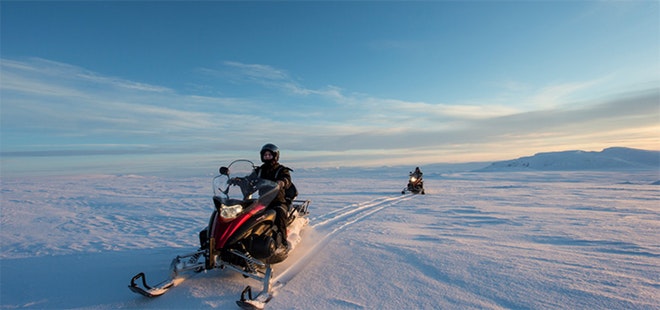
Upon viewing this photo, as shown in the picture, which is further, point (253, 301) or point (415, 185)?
point (415, 185)

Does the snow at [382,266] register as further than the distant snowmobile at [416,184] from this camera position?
No

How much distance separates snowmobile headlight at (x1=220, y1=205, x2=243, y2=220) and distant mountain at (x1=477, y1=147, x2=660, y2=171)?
283 feet

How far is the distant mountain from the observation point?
8575 centimetres

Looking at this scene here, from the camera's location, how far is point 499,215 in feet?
30.1

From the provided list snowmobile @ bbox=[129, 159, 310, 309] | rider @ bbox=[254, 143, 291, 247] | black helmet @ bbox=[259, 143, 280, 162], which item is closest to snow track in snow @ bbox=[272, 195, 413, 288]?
snowmobile @ bbox=[129, 159, 310, 309]

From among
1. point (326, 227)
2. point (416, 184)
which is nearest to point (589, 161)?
point (416, 184)

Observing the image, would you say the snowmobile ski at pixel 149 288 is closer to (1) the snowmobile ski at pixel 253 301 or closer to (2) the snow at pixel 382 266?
(2) the snow at pixel 382 266

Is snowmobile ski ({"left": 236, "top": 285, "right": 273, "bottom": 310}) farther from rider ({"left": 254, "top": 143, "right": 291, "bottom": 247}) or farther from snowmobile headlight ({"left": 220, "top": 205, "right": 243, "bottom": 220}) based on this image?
rider ({"left": 254, "top": 143, "right": 291, "bottom": 247})

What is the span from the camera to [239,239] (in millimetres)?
3758

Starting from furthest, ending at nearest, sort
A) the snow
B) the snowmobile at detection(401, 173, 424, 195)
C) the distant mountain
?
1. the distant mountain
2. the snowmobile at detection(401, 173, 424, 195)
3. the snow

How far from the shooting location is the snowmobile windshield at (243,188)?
4145 mm

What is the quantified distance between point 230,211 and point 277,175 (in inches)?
54.0

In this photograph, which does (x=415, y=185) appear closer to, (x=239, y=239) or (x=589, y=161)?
(x=239, y=239)

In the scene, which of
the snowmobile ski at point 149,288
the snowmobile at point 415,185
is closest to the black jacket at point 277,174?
the snowmobile ski at point 149,288
